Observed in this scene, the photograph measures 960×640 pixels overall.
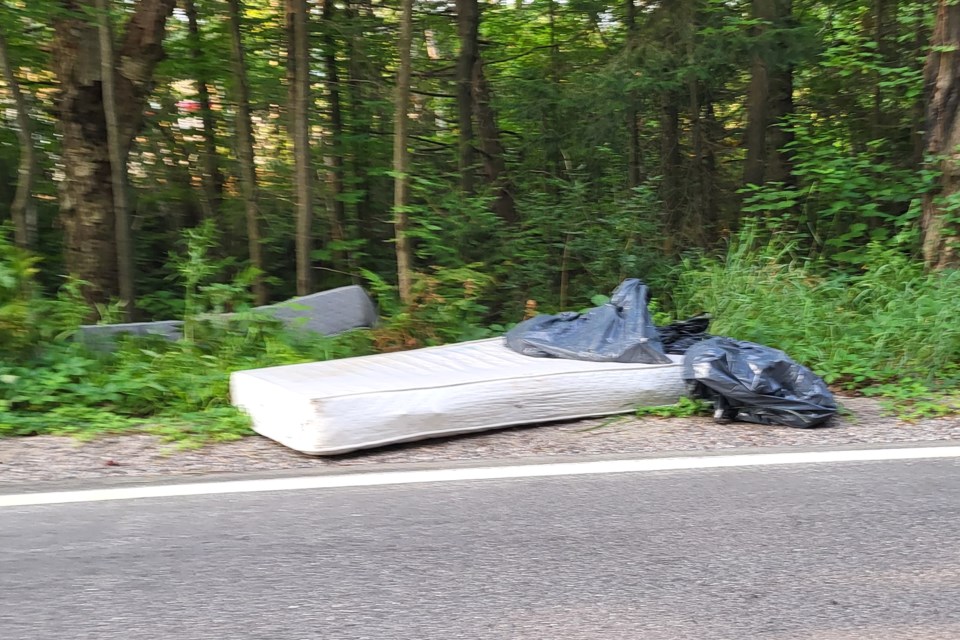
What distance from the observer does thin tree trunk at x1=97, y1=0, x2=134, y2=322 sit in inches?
318

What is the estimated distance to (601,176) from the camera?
13180 millimetres

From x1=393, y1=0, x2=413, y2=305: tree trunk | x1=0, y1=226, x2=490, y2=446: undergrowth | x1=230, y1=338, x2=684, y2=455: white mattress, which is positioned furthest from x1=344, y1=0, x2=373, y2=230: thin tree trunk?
x1=230, y1=338, x2=684, y2=455: white mattress

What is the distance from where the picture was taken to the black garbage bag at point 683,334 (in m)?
6.39

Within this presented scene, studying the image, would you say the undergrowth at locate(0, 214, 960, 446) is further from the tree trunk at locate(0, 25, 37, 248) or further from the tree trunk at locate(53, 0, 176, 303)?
the tree trunk at locate(0, 25, 37, 248)

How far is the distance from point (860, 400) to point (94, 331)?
641 cm

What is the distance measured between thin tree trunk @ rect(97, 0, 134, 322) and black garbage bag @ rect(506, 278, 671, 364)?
4.51m

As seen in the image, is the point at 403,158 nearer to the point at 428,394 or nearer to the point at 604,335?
the point at 604,335

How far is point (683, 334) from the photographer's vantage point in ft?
21.7

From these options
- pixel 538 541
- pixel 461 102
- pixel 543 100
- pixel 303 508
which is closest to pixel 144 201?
pixel 461 102

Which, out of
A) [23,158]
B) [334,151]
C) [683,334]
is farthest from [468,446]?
[334,151]

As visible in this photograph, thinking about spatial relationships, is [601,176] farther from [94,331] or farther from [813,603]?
[813,603]

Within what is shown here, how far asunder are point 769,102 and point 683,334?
8536 mm

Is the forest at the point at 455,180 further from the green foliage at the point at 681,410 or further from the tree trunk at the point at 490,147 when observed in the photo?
the green foliage at the point at 681,410

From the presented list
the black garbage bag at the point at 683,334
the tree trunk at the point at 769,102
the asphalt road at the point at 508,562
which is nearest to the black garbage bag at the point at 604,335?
the black garbage bag at the point at 683,334
